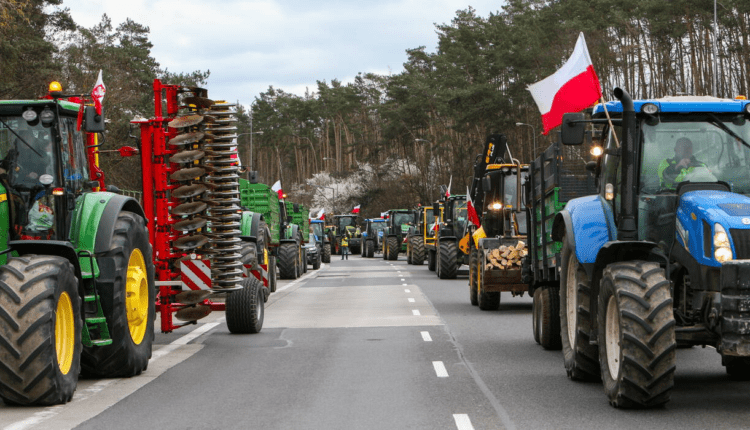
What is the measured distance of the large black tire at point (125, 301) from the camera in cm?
1011

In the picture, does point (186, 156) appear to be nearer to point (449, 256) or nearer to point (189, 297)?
point (189, 297)

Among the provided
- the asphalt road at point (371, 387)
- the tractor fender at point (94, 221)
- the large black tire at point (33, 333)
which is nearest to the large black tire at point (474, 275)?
the asphalt road at point (371, 387)

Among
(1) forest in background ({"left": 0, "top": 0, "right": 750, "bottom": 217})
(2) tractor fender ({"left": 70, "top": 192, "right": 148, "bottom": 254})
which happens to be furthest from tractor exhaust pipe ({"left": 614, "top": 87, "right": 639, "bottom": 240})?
(1) forest in background ({"left": 0, "top": 0, "right": 750, "bottom": 217})

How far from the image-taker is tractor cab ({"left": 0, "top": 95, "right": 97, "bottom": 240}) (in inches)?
386

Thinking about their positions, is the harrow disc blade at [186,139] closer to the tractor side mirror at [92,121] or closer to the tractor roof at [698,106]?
the tractor side mirror at [92,121]

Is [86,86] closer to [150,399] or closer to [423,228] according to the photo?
[423,228]

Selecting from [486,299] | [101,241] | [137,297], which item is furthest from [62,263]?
[486,299]

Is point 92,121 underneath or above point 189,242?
above

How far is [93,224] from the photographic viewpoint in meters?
10.3


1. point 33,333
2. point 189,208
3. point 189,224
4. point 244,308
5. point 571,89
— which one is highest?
point 571,89

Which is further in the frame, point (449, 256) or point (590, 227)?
point (449, 256)

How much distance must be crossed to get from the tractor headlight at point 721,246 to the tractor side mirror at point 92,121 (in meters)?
5.57

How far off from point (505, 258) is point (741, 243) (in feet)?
36.4

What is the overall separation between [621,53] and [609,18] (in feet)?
9.61
